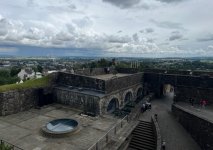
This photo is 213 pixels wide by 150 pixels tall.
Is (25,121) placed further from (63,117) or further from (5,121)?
(63,117)

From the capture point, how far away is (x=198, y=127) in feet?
42.0

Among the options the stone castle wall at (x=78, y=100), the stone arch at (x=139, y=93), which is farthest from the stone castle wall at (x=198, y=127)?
the stone arch at (x=139, y=93)

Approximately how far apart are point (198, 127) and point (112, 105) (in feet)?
24.9

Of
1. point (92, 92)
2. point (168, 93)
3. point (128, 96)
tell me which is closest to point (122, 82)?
point (128, 96)

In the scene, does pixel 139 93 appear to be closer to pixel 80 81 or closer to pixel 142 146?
pixel 80 81

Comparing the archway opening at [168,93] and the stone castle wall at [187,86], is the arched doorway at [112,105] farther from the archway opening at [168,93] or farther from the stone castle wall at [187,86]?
the archway opening at [168,93]

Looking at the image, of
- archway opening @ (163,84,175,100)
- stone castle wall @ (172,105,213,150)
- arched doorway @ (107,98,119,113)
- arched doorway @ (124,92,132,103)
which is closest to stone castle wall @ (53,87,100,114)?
arched doorway @ (107,98,119,113)

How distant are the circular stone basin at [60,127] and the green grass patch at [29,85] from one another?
4.88 m

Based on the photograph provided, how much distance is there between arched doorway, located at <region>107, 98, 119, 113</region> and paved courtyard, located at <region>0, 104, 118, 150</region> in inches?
72.9

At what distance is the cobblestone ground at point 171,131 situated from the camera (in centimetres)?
1215

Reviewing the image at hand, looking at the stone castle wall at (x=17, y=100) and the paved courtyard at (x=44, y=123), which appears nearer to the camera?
the paved courtyard at (x=44, y=123)

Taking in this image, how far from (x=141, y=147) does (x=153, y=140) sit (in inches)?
36.5

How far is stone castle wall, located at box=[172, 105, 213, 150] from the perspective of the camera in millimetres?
11781

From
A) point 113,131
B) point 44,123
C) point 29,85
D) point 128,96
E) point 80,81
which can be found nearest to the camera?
point 113,131
